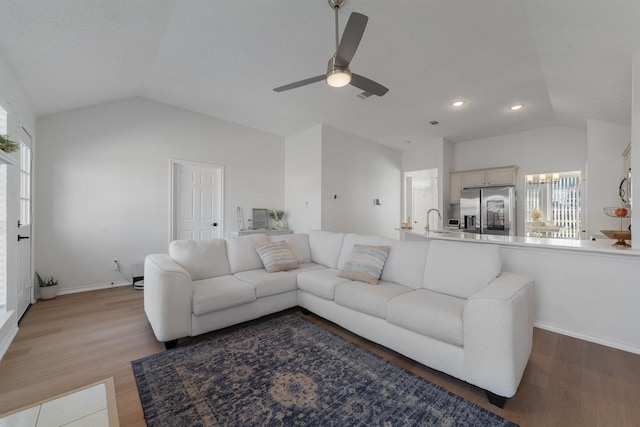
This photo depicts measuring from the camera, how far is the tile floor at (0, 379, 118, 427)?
1186 mm

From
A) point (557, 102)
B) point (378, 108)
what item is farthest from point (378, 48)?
point (557, 102)

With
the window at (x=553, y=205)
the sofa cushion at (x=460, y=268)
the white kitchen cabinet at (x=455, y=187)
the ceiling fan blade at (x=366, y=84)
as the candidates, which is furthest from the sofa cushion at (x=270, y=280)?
the window at (x=553, y=205)

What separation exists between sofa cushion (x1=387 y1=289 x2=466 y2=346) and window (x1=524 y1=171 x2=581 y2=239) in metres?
4.77

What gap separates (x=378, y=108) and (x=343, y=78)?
7.87 feet

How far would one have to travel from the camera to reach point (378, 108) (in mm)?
4344

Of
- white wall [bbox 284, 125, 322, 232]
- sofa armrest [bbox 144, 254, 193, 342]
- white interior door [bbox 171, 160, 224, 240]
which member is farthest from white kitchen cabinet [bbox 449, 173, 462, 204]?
sofa armrest [bbox 144, 254, 193, 342]

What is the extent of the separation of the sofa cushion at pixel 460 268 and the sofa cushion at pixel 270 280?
140 cm

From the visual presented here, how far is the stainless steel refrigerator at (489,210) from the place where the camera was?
522cm

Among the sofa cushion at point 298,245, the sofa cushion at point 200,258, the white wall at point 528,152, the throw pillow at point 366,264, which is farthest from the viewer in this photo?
the white wall at point 528,152

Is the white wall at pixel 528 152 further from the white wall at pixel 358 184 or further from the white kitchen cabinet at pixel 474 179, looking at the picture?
the white wall at pixel 358 184

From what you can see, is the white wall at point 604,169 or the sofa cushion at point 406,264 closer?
the sofa cushion at point 406,264

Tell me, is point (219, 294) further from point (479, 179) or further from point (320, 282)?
point (479, 179)

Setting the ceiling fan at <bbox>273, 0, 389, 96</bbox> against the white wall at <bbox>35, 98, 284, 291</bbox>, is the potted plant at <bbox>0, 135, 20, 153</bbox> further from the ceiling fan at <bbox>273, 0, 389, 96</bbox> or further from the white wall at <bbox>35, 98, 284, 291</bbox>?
the white wall at <bbox>35, 98, 284, 291</bbox>

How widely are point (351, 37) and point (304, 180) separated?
3734 millimetres
